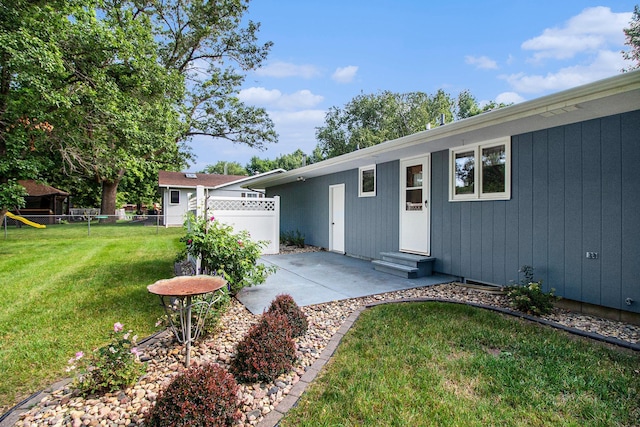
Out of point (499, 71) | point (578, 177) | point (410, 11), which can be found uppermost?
point (499, 71)

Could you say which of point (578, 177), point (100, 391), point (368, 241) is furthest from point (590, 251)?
point (100, 391)

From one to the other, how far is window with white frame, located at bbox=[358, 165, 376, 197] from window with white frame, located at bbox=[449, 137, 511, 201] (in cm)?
221

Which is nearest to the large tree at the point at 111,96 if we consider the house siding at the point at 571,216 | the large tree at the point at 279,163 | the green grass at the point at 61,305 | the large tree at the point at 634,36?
the green grass at the point at 61,305

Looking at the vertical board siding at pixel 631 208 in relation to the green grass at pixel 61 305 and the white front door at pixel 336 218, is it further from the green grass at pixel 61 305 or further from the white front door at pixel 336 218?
the white front door at pixel 336 218

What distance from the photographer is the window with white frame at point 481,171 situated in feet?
15.1

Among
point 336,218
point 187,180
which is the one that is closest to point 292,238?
point 336,218

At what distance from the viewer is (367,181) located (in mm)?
7641

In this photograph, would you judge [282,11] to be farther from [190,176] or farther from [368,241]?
[190,176]

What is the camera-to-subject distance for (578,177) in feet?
12.5

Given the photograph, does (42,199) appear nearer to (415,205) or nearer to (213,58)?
(213,58)

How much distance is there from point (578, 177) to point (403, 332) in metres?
2.93

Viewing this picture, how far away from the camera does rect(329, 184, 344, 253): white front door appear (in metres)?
8.62

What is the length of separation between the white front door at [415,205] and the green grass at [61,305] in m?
4.60

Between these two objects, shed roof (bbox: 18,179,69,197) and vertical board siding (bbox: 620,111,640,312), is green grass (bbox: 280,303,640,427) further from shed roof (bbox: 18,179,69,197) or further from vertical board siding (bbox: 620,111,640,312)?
shed roof (bbox: 18,179,69,197)
